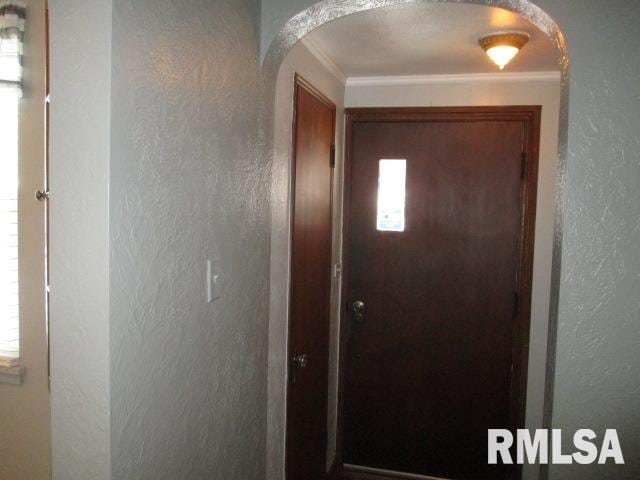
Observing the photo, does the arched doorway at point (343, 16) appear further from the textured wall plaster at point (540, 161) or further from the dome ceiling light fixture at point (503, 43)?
the textured wall plaster at point (540, 161)

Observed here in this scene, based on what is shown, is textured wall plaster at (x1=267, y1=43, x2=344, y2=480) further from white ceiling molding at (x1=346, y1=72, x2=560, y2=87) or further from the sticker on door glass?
the sticker on door glass

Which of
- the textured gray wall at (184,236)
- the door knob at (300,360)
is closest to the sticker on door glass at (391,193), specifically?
the door knob at (300,360)

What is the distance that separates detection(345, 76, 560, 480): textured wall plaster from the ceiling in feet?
0.32

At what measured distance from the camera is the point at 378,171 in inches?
114

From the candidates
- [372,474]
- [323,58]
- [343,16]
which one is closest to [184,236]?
[343,16]

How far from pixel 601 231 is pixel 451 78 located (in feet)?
5.54

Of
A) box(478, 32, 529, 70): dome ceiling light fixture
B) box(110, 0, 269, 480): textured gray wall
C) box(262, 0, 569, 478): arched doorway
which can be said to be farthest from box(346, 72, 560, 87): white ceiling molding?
box(110, 0, 269, 480): textured gray wall

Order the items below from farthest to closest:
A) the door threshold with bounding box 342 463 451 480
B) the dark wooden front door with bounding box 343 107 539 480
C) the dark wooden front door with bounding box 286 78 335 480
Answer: the door threshold with bounding box 342 463 451 480 < the dark wooden front door with bounding box 343 107 539 480 < the dark wooden front door with bounding box 286 78 335 480

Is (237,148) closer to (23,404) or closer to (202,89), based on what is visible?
(202,89)

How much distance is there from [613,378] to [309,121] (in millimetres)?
1547

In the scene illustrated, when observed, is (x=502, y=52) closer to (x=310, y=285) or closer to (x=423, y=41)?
(x=423, y=41)

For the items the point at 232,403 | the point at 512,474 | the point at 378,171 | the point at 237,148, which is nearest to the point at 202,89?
the point at 237,148

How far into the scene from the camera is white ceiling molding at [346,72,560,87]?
8.65 feet

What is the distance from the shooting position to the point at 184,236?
4.02 ft
